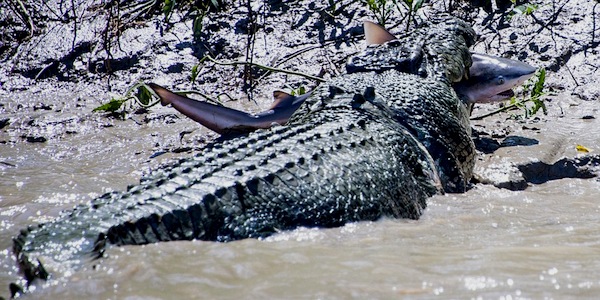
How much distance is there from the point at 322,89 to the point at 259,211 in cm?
160

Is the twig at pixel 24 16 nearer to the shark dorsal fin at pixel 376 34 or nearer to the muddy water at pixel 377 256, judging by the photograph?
the muddy water at pixel 377 256

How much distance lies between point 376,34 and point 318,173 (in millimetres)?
2214

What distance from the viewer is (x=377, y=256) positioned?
8.97ft

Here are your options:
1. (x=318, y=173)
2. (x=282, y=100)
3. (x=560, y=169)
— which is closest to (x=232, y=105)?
(x=282, y=100)

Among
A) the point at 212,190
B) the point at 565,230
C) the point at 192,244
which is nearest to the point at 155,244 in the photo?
the point at 192,244

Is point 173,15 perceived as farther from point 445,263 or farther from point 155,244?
point 445,263

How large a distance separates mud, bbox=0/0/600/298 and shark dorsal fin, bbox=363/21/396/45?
35.9 inches

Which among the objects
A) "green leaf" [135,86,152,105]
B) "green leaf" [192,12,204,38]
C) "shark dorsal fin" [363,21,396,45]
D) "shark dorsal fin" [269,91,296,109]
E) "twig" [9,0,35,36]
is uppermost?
"twig" [9,0,35,36]

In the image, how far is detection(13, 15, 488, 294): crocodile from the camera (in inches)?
118

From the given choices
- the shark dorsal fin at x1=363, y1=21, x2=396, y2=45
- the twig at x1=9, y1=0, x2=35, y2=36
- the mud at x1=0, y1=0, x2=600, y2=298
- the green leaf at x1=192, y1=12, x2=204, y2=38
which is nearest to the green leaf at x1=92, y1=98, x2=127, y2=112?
the mud at x1=0, y1=0, x2=600, y2=298

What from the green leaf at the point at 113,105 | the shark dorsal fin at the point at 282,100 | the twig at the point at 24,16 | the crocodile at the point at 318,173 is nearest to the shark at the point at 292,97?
the shark dorsal fin at the point at 282,100

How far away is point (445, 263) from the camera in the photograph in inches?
101

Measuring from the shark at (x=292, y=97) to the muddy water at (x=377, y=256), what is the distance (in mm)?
784

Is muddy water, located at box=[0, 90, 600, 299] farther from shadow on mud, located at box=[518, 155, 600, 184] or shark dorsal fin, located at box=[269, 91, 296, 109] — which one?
shark dorsal fin, located at box=[269, 91, 296, 109]
